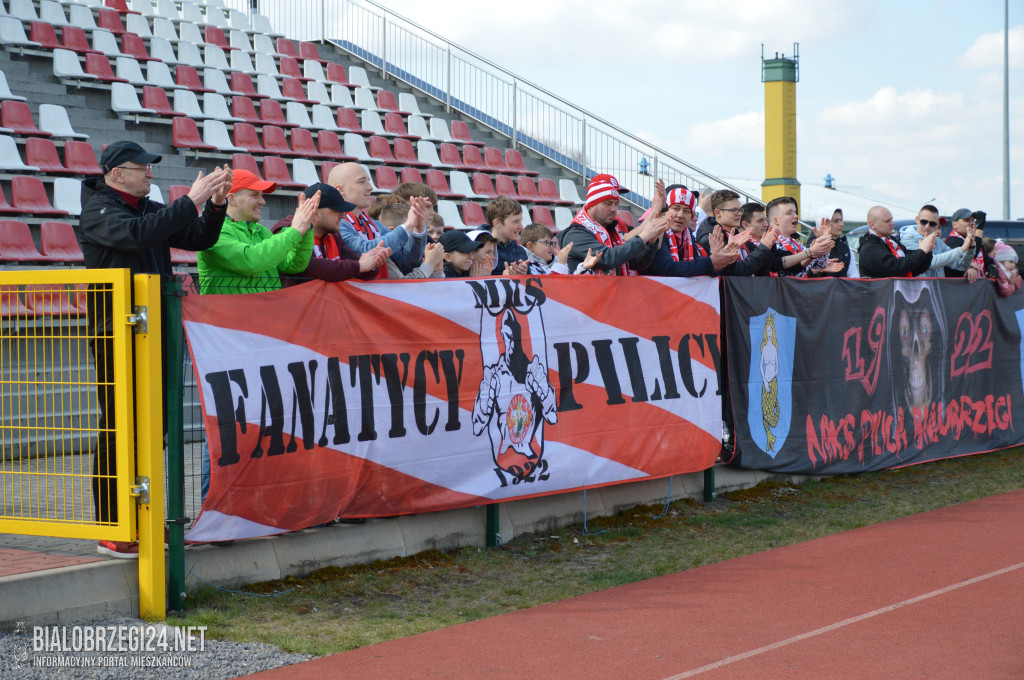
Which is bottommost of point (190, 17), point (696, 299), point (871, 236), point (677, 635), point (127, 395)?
point (677, 635)

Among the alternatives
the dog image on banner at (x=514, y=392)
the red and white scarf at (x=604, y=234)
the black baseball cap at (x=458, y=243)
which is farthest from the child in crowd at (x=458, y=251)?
the red and white scarf at (x=604, y=234)

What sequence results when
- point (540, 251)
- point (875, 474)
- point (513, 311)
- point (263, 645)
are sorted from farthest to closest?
point (875, 474) → point (540, 251) → point (513, 311) → point (263, 645)

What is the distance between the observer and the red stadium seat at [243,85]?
17.5 meters

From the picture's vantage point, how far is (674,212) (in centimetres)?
830

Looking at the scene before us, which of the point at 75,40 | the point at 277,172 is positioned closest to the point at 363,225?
the point at 277,172

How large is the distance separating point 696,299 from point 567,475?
6.48 feet

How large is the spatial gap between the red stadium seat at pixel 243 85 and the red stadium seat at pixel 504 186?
13.3ft

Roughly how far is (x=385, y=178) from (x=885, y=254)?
320 inches

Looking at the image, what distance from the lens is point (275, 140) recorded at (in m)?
16.2

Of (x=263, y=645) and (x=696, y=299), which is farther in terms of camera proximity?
(x=696, y=299)

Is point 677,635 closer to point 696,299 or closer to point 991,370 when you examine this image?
point 696,299

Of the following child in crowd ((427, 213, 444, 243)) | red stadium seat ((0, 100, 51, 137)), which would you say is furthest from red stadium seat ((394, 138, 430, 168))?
child in crowd ((427, 213, 444, 243))

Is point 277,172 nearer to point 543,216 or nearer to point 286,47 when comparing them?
point 543,216

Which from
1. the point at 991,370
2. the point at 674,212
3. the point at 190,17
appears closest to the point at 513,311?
the point at 674,212
